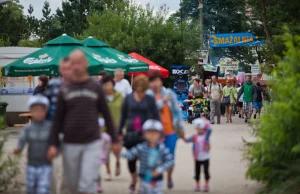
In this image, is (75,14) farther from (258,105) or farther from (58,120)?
(58,120)

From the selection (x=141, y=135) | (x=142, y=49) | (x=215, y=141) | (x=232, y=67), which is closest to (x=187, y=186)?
(x=141, y=135)

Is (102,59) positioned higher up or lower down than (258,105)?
higher up

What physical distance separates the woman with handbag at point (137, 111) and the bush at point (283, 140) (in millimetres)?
1487

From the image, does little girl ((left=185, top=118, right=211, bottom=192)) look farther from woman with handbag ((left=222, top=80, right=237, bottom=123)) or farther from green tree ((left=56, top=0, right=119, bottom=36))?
green tree ((left=56, top=0, right=119, bottom=36))

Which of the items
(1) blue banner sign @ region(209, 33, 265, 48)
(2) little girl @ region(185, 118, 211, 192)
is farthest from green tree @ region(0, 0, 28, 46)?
(2) little girl @ region(185, 118, 211, 192)

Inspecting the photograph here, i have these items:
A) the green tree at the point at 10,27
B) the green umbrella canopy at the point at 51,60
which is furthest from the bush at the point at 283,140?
the green tree at the point at 10,27

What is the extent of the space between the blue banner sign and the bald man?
4164cm

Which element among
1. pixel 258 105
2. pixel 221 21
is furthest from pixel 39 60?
pixel 221 21

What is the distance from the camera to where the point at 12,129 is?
89.8 ft

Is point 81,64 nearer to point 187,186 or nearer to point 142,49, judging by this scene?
point 187,186

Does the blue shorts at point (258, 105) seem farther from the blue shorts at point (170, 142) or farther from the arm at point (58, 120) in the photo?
the arm at point (58, 120)

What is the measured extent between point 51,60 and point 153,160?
12910 millimetres

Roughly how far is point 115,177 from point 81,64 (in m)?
5.73

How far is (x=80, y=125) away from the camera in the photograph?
8.20m
